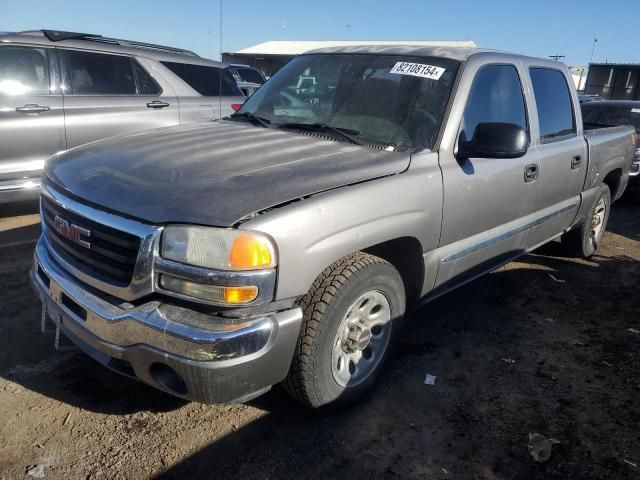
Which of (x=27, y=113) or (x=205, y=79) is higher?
(x=205, y=79)

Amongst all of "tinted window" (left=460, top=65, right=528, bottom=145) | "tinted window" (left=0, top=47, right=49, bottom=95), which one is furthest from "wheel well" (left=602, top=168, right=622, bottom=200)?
"tinted window" (left=0, top=47, right=49, bottom=95)

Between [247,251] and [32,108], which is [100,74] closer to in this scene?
[32,108]

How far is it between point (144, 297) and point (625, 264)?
16.9 ft

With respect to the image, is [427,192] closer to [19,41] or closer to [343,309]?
[343,309]

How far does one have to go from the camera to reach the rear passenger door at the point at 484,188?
3174mm

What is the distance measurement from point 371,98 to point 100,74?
3801 mm

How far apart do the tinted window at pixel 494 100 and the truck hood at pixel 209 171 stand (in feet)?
2.18

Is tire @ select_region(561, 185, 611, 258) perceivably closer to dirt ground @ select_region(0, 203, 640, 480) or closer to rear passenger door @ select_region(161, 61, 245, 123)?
dirt ground @ select_region(0, 203, 640, 480)

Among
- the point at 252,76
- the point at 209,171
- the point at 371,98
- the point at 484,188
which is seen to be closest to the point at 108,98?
the point at 371,98

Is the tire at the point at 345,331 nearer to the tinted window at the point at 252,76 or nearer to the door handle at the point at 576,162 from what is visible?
the door handle at the point at 576,162

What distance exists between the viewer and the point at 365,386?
296cm

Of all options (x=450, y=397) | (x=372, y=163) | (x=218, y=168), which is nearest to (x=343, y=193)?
(x=372, y=163)

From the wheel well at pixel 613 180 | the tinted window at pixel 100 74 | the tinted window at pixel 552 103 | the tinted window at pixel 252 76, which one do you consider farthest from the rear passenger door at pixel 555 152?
the tinted window at pixel 252 76

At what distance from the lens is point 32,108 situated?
535 centimetres
